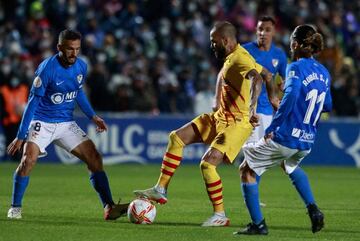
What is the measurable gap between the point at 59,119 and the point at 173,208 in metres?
2.05

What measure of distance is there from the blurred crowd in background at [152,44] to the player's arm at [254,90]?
37.1 ft

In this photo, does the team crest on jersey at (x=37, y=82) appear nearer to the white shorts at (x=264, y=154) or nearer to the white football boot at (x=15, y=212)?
the white football boot at (x=15, y=212)

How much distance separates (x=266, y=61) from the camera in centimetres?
1266

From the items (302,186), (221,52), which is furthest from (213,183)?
(221,52)

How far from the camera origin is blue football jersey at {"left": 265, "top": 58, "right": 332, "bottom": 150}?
377 inches

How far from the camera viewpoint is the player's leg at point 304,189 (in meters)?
9.62

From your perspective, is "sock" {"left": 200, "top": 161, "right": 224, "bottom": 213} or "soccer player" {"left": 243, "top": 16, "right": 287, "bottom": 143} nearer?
"sock" {"left": 200, "top": 161, "right": 224, "bottom": 213}

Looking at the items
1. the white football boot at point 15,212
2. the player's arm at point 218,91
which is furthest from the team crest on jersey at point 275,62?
the white football boot at point 15,212

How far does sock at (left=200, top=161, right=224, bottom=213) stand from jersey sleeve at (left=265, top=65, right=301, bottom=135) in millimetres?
968

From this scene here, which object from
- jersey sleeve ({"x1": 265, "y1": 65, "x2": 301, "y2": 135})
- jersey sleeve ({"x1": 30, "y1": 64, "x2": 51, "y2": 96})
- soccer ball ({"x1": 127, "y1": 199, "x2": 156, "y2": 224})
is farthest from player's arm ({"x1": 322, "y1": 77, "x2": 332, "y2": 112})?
jersey sleeve ({"x1": 30, "y1": 64, "x2": 51, "y2": 96})

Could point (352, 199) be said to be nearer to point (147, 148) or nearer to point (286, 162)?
point (286, 162)

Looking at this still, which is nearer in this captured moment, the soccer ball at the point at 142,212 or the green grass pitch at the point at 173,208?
the green grass pitch at the point at 173,208

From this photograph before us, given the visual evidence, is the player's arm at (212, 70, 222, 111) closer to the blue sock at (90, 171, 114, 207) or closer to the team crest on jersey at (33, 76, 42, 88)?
the blue sock at (90, 171, 114, 207)

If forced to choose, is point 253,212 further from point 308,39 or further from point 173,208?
point 173,208
